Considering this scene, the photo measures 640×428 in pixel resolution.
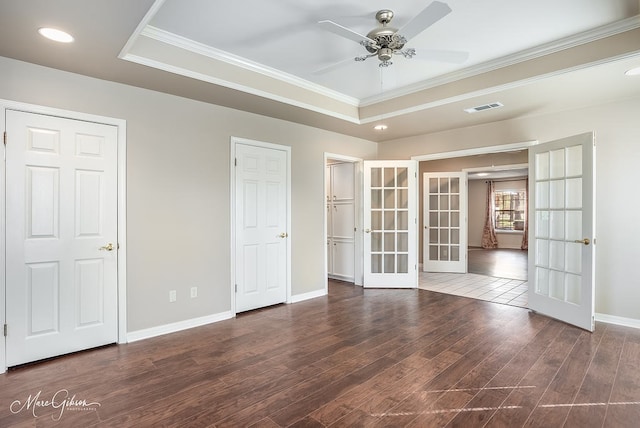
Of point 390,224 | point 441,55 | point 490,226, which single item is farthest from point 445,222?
point 490,226

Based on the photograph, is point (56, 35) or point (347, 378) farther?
point (347, 378)

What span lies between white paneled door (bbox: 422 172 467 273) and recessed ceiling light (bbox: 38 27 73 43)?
6366 millimetres

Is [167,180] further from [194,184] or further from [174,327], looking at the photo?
[174,327]

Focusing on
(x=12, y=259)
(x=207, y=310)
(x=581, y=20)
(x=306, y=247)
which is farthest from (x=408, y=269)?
(x=12, y=259)

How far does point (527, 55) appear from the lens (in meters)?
3.24

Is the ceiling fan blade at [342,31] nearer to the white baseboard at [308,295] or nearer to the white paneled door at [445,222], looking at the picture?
the white baseboard at [308,295]

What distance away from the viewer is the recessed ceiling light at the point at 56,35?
2281 mm

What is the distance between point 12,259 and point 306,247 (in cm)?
316

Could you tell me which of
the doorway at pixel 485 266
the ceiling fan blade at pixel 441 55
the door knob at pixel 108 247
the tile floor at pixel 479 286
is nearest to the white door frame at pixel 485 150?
the doorway at pixel 485 266

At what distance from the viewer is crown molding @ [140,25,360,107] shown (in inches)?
112

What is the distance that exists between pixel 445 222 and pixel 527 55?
4277mm

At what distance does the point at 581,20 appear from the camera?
2.72 m

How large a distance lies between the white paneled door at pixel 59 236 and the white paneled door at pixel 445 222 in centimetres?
592

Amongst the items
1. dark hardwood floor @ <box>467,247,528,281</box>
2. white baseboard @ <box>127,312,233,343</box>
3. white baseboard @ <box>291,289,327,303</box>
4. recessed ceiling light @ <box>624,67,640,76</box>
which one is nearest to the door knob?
white baseboard @ <box>127,312,233,343</box>
